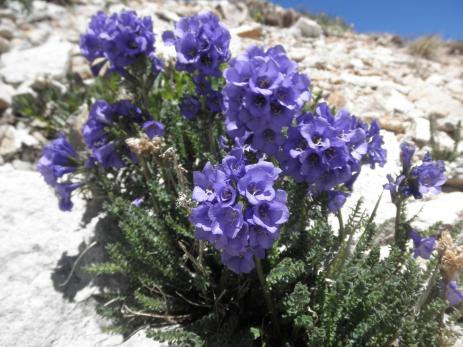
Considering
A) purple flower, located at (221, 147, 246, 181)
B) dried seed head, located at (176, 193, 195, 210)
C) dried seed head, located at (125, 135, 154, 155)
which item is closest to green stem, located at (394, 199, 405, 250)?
purple flower, located at (221, 147, 246, 181)

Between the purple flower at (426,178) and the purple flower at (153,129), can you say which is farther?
the purple flower at (153,129)

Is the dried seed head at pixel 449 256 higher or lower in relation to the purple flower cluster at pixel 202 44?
lower

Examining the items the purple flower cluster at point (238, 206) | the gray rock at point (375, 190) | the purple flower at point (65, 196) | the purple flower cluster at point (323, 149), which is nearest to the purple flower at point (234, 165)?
the purple flower cluster at point (238, 206)

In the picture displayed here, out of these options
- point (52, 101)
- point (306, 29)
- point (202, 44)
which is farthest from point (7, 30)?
point (202, 44)

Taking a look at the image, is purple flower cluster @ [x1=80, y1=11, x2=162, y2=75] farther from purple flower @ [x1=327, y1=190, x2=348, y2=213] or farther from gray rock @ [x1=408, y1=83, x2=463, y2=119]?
gray rock @ [x1=408, y1=83, x2=463, y2=119]

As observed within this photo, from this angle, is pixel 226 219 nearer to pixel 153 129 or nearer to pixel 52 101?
pixel 153 129

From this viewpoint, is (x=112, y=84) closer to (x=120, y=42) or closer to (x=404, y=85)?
(x=120, y=42)

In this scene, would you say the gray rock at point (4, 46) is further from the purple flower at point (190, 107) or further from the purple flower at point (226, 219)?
the purple flower at point (226, 219)
